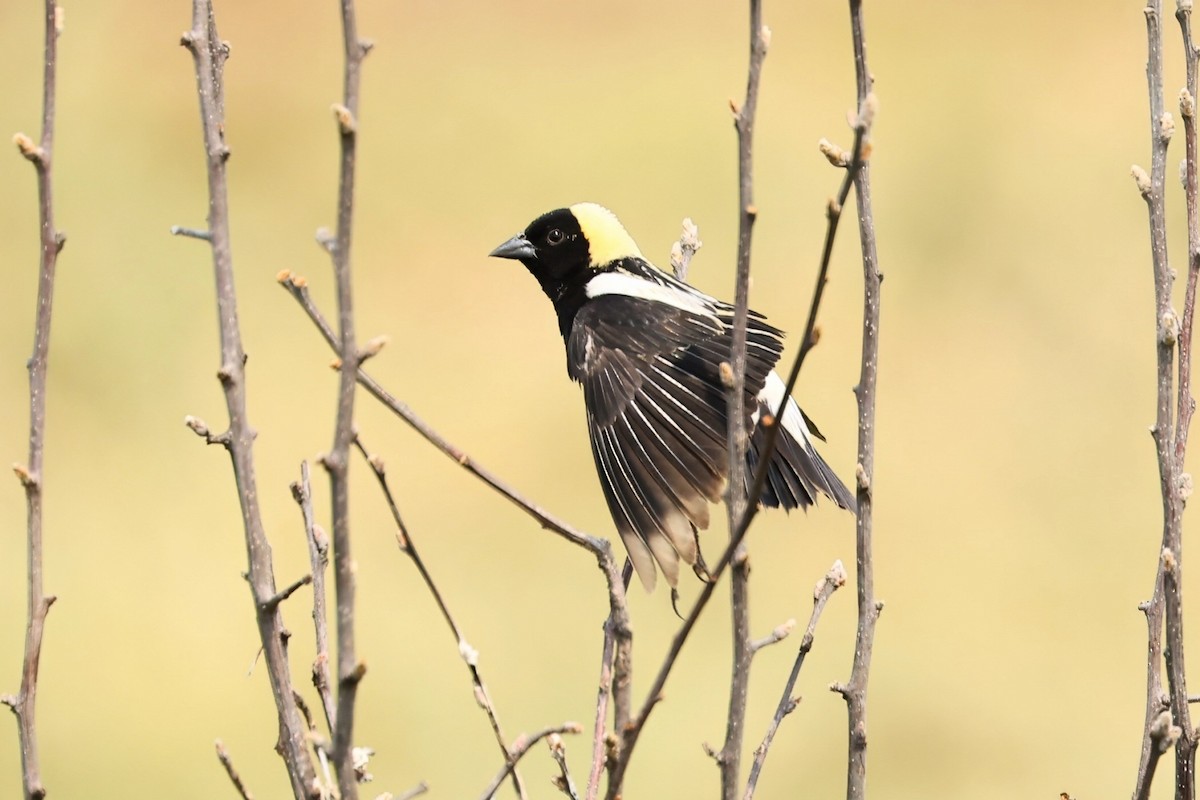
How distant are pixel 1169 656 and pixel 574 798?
569mm

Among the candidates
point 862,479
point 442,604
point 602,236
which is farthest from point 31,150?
point 602,236

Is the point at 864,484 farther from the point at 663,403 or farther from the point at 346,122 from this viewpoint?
the point at 663,403

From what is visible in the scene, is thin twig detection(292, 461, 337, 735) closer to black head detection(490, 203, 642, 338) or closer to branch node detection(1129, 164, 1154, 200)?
branch node detection(1129, 164, 1154, 200)

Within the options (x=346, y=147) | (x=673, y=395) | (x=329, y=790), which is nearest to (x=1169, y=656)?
(x=329, y=790)

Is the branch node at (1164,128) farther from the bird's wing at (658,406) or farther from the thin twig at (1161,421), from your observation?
the bird's wing at (658,406)

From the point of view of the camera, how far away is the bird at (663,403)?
77.4 inches

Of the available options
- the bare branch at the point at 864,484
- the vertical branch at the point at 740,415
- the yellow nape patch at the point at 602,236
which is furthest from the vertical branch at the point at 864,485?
the yellow nape patch at the point at 602,236

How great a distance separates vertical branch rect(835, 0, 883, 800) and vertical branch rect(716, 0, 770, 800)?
0.22 metres

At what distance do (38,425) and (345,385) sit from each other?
16.3 inches

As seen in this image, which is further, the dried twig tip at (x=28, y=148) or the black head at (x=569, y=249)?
the black head at (x=569, y=249)

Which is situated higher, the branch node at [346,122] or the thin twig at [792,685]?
the branch node at [346,122]

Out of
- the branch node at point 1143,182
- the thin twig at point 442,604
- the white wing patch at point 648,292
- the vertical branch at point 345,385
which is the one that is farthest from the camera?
the white wing patch at point 648,292

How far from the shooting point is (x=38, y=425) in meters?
1.19

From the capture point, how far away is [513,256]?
329cm
